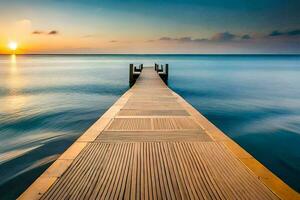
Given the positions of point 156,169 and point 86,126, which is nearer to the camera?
point 156,169

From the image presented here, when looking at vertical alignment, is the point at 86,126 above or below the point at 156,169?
below

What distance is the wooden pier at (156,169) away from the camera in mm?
3049

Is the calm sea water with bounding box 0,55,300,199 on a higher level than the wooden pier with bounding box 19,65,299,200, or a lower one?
lower

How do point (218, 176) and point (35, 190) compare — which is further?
point (218, 176)

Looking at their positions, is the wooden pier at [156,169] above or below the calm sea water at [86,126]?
above

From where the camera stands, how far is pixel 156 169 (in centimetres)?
369

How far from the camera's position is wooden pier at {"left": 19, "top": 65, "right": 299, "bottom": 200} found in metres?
3.05

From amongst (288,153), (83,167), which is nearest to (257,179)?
(83,167)

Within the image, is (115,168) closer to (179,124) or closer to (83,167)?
(83,167)

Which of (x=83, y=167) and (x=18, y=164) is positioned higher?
(x=83, y=167)

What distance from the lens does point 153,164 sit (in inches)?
152

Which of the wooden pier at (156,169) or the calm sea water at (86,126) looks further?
the calm sea water at (86,126)

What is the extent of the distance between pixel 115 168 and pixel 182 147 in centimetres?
147

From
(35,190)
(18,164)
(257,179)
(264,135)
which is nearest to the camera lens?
(35,190)
